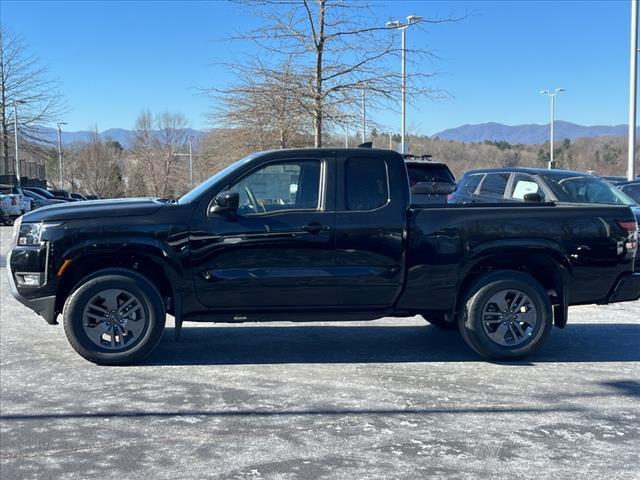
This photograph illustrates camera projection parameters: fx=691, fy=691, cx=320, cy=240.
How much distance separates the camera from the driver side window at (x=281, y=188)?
20.5 ft

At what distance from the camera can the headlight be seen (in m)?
6.03

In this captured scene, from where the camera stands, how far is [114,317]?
613 cm

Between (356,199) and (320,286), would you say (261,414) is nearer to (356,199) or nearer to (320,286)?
(320,286)

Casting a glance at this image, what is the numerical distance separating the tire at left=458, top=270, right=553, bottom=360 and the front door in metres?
1.32

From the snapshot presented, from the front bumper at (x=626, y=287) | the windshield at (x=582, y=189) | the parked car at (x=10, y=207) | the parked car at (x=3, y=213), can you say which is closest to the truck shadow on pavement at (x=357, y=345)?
the front bumper at (x=626, y=287)

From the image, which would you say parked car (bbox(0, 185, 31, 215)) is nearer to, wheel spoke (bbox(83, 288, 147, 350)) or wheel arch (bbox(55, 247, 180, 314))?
wheel arch (bbox(55, 247, 180, 314))

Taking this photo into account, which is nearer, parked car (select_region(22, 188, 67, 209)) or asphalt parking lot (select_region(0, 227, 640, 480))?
asphalt parking lot (select_region(0, 227, 640, 480))

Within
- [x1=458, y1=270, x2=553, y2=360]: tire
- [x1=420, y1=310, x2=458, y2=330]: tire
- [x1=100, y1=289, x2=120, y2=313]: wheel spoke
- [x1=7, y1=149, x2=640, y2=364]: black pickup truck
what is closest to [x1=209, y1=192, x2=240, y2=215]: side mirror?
[x1=7, y1=149, x2=640, y2=364]: black pickup truck

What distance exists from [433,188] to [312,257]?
24.2 feet

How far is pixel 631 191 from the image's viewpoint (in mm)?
14406

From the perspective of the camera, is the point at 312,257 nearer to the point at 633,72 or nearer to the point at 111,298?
the point at 111,298

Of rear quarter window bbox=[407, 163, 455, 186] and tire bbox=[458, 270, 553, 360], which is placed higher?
rear quarter window bbox=[407, 163, 455, 186]

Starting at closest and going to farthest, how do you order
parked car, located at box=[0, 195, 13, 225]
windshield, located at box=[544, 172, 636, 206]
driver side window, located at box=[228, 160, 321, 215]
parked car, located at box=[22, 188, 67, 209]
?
1. driver side window, located at box=[228, 160, 321, 215]
2. windshield, located at box=[544, 172, 636, 206]
3. parked car, located at box=[0, 195, 13, 225]
4. parked car, located at box=[22, 188, 67, 209]

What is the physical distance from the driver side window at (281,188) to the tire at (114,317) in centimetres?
116
